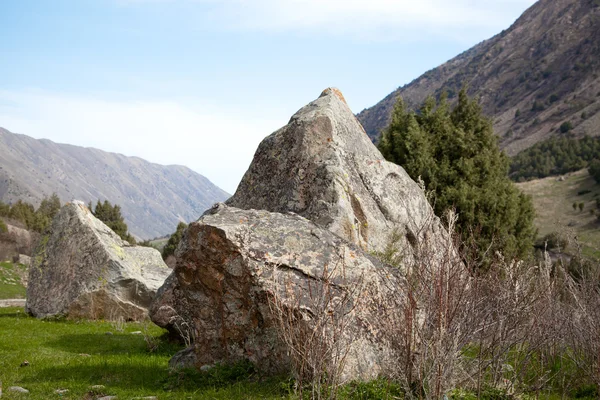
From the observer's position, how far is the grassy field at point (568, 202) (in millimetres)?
67312

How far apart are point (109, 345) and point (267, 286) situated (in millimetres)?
6936

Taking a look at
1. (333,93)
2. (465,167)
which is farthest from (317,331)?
(465,167)

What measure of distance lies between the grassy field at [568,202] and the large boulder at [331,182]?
5384cm

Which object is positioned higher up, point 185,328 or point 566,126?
point 566,126

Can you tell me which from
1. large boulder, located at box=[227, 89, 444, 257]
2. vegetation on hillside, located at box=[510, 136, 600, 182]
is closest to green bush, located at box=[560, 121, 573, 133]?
vegetation on hillside, located at box=[510, 136, 600, 182]

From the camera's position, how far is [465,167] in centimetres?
2369

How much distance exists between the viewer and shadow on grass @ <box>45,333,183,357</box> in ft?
39.9

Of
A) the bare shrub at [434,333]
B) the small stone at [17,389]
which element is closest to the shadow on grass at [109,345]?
the small stone at [17,389]

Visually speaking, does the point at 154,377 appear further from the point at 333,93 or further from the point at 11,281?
the point at 11,281

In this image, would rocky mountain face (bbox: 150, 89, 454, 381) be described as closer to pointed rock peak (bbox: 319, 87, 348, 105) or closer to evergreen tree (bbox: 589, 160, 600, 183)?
pointed rock peak (bbox: 319, 87, 348, 105)

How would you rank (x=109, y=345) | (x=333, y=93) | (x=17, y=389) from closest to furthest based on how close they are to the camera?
1. (x=17, y=389)
2. (x=109, y=345)
3. (x=333, y=93)

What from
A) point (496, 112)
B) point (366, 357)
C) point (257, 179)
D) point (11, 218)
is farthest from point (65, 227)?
point (496, 112)

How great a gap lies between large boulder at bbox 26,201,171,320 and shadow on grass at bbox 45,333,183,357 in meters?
3.65

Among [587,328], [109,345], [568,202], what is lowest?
[568,202]
